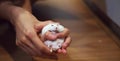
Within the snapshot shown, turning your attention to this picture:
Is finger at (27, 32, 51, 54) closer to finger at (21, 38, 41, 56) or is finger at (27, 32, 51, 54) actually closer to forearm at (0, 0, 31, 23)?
finger at (21, 38, 41, 56)

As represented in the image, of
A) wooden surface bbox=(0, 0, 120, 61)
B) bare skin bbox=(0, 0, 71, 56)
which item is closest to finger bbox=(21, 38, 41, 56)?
bare skin bbox=(0, 0, 71, 56)

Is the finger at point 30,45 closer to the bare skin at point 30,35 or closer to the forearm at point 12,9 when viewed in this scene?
the bare skin at point 30,35

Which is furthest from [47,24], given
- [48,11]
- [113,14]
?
[48,11]

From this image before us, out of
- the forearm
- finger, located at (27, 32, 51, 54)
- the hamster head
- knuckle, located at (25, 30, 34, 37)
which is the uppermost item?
the forearm

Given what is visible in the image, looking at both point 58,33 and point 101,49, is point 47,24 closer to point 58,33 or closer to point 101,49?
point 58,33

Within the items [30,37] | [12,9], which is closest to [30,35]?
[30,37]

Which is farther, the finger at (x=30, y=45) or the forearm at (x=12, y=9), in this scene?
→ the forearm at (x=12, y=9)

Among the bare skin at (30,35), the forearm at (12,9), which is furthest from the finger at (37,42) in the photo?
the forearm at (12,9)
